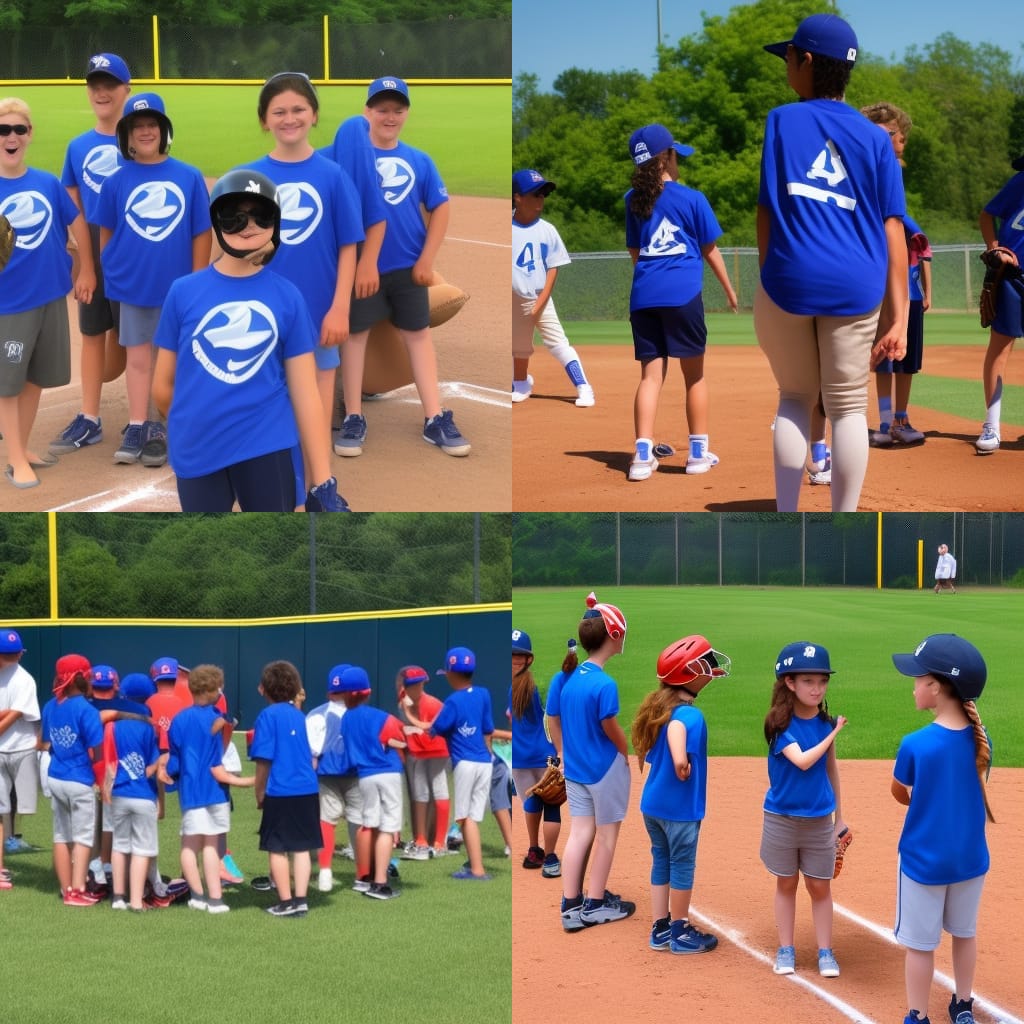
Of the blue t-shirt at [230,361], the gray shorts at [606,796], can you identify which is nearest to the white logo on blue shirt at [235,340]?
the blue t-shirt at [230,361]

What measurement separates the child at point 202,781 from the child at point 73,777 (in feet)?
1.46

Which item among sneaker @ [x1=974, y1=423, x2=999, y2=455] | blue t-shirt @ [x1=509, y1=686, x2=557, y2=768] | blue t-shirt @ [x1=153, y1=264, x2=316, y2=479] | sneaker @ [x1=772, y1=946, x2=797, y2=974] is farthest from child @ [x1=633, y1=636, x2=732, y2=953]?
sneaker @ [x1=974, y1=423, x2=999, y2=455]

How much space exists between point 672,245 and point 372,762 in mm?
3435

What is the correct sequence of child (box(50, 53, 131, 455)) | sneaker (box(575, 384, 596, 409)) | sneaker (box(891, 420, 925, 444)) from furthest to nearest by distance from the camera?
1. sneaker (box(575, 384, 596, 409))
2. sneaker (box(891, 420, 925, 444))
3. child (box(50, 53, 131, 455))

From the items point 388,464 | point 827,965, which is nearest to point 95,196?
point 388,464

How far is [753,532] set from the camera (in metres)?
23.6

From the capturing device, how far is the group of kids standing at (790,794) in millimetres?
4922

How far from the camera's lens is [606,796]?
6.28 m

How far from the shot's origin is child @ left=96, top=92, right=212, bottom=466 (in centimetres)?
652

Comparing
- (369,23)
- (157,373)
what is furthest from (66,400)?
(369,23)

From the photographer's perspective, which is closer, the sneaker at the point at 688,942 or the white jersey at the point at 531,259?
the sneaker at the point at 688,942

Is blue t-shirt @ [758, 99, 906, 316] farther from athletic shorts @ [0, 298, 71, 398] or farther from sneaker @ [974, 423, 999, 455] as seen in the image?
athletic shorts @ [0, 298, 71, 398]

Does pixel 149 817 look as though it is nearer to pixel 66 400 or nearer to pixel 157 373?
pixel 66 400

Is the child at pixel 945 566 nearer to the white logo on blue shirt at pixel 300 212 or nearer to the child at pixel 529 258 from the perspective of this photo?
the child at pixel 529 258
